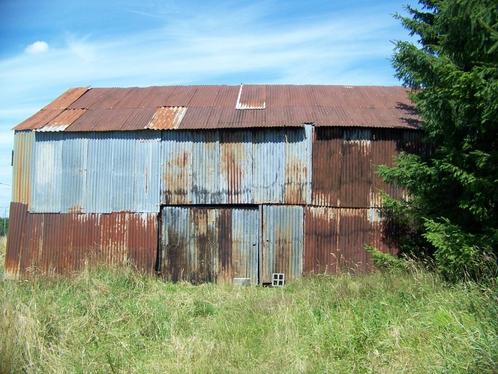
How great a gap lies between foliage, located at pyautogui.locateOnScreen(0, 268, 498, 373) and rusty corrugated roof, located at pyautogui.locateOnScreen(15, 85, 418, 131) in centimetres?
616

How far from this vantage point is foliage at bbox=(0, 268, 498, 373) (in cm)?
522

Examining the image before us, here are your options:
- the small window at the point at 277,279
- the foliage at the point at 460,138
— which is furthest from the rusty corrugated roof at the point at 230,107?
the small window at the point at 277,279

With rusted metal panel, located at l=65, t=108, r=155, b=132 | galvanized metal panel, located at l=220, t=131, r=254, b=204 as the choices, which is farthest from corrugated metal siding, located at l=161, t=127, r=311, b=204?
rusted metal panel, located at l=65, t=108, r=155, b=132

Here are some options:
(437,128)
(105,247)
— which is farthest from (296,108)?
(105,247)

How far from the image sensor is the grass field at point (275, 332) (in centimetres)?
521

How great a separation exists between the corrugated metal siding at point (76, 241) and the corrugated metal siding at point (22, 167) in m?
0.42

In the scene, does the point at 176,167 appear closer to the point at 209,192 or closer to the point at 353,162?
the point at 209,192

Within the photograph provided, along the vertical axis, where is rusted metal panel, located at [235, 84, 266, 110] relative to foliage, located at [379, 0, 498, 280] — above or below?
above

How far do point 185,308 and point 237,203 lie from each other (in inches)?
189

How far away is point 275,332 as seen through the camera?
6.32 m

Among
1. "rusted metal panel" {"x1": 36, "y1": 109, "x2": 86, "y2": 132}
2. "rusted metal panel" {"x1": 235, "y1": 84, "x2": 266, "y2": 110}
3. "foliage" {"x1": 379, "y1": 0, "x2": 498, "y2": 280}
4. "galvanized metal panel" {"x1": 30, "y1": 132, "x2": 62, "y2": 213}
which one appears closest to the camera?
"foliage" {"x1": 379, "y1": 0, "x2": 498, "y2": 280}

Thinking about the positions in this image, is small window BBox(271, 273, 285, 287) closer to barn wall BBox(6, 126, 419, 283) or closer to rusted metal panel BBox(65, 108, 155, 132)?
barn wall BBox(6, 126, 419, 283)

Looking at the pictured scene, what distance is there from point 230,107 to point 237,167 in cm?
235

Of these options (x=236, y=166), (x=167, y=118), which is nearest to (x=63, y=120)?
(x=167, y=118)
